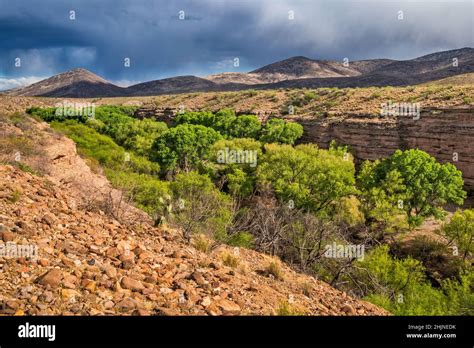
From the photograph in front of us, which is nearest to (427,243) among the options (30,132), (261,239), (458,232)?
(458,232)

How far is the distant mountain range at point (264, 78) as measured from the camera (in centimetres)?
12525

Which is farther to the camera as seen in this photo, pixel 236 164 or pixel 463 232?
pixel 236 164

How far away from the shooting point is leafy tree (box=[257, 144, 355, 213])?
25219mm

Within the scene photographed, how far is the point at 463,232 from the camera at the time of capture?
66.0 feet

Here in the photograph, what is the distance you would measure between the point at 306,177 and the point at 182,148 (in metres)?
14.4

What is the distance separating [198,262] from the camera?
741 cm

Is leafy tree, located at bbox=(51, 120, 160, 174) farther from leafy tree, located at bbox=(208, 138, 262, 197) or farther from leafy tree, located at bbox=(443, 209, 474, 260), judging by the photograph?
leafy tree, located at bbox=(443, 209, 474, 260)

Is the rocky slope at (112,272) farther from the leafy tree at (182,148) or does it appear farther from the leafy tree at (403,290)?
the leafy tree at (182,148)

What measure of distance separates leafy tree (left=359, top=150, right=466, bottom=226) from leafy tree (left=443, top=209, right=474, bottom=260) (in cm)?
311
